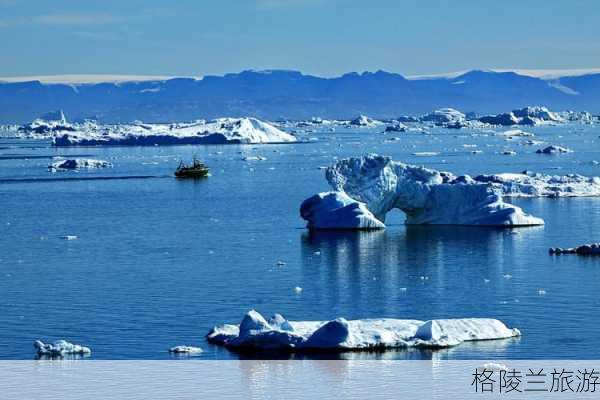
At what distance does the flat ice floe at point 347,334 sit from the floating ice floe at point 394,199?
1745 centimetres

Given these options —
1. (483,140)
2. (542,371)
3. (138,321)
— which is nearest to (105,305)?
(138,321)

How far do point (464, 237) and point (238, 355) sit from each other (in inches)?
744

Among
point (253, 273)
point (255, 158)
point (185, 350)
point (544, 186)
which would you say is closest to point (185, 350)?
point (185, 350)

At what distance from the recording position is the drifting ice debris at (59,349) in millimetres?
22141

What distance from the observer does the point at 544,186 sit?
54.9 meters

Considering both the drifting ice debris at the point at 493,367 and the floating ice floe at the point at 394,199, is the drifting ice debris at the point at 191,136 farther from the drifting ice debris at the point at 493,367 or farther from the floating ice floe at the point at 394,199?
the drifting ice debris at the point at 493,367

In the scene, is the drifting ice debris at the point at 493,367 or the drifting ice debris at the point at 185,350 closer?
the drifting ice debris at the point at 493,367

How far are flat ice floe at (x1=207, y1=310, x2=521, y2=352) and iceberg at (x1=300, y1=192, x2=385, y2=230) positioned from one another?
17.4m

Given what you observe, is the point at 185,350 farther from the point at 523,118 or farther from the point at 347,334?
the point at 523,118

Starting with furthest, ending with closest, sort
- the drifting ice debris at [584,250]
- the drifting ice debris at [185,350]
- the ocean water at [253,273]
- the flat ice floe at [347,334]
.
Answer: the drifting ice debris at [584,250] < the ocean water at [253,273] < the drifting ice debris at [185,350] < the flat ice floe at [347,334]

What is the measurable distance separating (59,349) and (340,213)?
1966cm

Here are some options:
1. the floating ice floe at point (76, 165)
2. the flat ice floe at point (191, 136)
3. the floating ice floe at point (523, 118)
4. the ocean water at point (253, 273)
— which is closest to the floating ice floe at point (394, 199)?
the ocean water at point (253, 273)

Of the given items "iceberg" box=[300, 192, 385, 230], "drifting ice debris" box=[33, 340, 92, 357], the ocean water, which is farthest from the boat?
"drifting ice debris" box=[33, 340, 92, 357]

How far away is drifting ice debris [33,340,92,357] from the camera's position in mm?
22141
